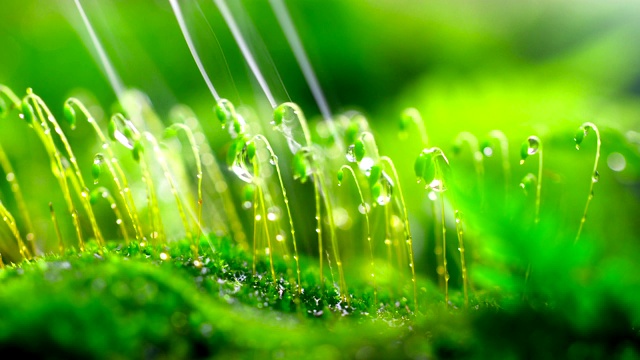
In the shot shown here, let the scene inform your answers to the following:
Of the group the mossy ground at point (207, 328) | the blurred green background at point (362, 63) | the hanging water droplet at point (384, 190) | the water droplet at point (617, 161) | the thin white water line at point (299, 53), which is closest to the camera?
the mossy ground at point (207, 328)

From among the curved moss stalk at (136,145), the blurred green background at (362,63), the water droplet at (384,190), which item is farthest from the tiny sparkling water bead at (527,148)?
the blurred green background at (362,63)

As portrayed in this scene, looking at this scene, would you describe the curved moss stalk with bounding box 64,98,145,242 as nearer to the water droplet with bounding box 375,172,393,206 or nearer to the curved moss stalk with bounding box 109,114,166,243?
the curved moss stalk with bounding box 109,114,166,243

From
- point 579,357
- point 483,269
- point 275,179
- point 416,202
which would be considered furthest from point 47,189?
point 579,357

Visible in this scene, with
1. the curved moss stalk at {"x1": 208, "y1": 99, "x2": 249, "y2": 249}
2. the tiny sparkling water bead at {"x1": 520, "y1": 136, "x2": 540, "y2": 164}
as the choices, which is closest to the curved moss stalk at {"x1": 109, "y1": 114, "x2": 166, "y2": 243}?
the curved moss stalk at {"x1": 208, "y1": 99, "x2": 249, "y2": 249}

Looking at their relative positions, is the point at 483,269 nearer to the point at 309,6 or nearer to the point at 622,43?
the point at 309,6

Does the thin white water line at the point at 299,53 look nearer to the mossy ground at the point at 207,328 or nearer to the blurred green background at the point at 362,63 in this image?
the blurred green background at the point at 362,63

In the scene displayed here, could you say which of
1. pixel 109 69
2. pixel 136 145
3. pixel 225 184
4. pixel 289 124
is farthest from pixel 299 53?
pixel 136 145
